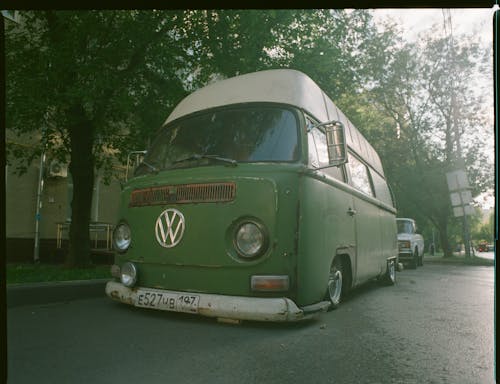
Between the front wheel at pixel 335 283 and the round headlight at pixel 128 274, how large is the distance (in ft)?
6.87

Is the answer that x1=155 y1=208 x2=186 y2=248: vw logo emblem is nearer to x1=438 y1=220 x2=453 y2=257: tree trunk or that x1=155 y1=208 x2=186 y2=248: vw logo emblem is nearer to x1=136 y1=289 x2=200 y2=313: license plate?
x1=136 y1=289 x2=200 y2=313: license plate

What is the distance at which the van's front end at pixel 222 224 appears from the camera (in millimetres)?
4109

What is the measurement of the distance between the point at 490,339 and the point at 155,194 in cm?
349

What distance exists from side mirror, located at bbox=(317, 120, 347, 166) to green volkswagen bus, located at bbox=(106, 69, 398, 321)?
1cm

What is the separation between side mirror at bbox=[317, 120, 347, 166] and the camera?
4730 mm

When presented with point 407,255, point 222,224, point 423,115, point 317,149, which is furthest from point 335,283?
point 423,115

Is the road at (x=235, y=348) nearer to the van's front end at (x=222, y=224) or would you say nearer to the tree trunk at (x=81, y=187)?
the van's front end at (x=222, y=224)

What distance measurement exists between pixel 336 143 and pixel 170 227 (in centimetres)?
182

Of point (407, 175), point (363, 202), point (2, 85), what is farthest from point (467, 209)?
point (2, 85)

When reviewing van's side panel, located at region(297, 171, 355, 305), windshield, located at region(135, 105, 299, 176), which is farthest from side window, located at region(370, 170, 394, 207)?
windshield, located at region(135, 105, 299, 176)

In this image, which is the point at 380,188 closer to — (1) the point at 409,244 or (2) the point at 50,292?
(2) the point at 50,292

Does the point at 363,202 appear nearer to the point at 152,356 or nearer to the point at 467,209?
the point at 152,356

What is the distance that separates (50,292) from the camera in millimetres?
6094

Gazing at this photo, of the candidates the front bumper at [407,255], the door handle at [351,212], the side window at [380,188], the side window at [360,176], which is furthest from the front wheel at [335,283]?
the front bumper at [407,255]
